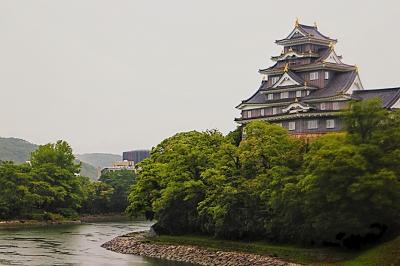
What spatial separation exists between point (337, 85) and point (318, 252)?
24.1 metres

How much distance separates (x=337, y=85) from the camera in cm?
5709

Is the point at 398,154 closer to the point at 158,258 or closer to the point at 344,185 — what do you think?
the point at 344,185

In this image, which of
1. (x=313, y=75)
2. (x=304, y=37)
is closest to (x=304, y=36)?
(x=304, y=37)

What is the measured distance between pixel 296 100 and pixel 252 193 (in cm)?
1734

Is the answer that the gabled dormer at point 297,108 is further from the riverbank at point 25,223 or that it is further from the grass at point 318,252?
the riverbank at point 25,223

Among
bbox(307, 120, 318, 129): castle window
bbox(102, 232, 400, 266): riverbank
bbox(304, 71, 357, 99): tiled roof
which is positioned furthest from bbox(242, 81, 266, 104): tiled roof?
bbox(102, 232, 400, 266): riverbank

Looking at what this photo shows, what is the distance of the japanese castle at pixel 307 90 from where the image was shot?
2170 inches

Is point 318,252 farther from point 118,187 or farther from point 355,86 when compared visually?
point 118,187

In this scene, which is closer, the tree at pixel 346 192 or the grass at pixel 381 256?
the grass at pixel 381 256

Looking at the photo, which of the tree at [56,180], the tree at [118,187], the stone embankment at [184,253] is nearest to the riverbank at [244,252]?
the stone embankment at [184,253]

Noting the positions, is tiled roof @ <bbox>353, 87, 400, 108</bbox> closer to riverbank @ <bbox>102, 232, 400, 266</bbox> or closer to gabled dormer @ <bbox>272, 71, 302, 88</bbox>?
gabled dormer @ <bbox>272, 71, 302, 88</bbox>

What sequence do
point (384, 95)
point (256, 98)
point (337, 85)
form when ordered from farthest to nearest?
point (256, 98)
point (337, 85)
point (384, 95)

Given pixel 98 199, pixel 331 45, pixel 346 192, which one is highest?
pixel 331 45

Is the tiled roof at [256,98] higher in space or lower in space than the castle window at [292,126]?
higher
